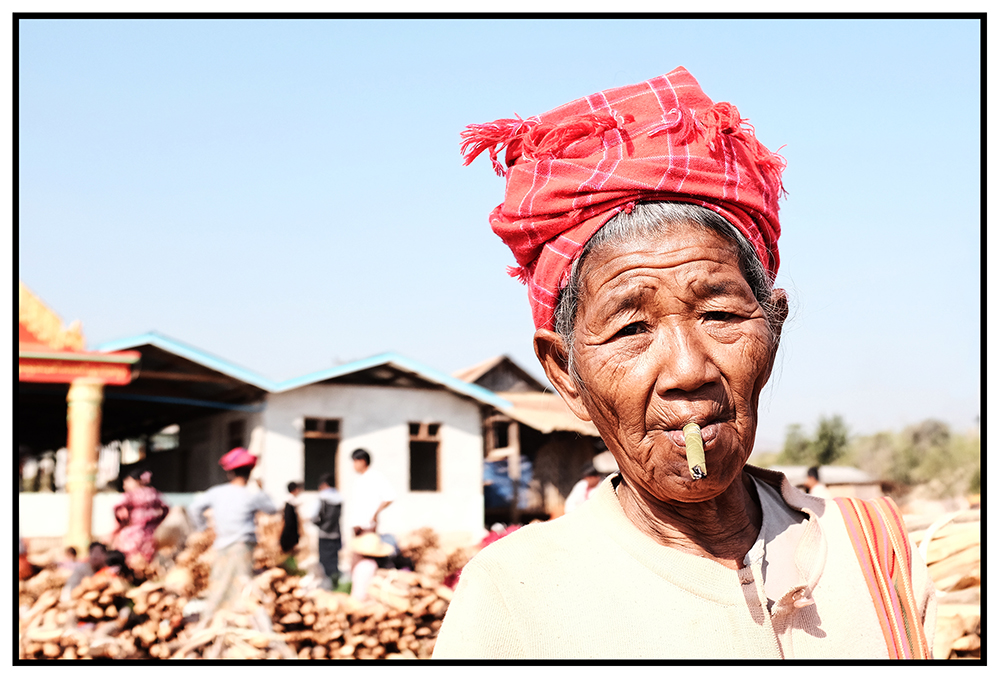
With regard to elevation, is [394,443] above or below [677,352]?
above

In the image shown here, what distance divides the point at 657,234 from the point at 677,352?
0.76ft

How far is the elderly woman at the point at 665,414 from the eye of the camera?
4.95ft

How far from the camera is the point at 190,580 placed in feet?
30.8

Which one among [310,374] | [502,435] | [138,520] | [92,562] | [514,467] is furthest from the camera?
[502,435]

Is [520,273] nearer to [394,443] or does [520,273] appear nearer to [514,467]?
[394,443]

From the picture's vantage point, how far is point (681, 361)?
149cm

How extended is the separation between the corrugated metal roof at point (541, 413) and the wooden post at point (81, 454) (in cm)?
895

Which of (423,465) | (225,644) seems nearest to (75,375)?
(225,644)

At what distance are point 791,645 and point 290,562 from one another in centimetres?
975

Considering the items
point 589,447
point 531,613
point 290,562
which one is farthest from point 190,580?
point 589,447

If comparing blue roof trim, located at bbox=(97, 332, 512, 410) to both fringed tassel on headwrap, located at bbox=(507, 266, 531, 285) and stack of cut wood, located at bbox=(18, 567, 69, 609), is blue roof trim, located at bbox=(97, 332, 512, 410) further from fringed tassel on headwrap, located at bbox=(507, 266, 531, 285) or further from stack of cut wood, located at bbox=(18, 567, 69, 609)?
fringed tassel on headwrap, located at bbox=(507, 266, 531, 285)

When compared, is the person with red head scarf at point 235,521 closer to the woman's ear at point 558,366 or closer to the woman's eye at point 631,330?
the woman's ear at point 558,366

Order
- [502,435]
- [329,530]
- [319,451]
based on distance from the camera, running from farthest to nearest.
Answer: [319,451] < [502,435] < [329,530]
